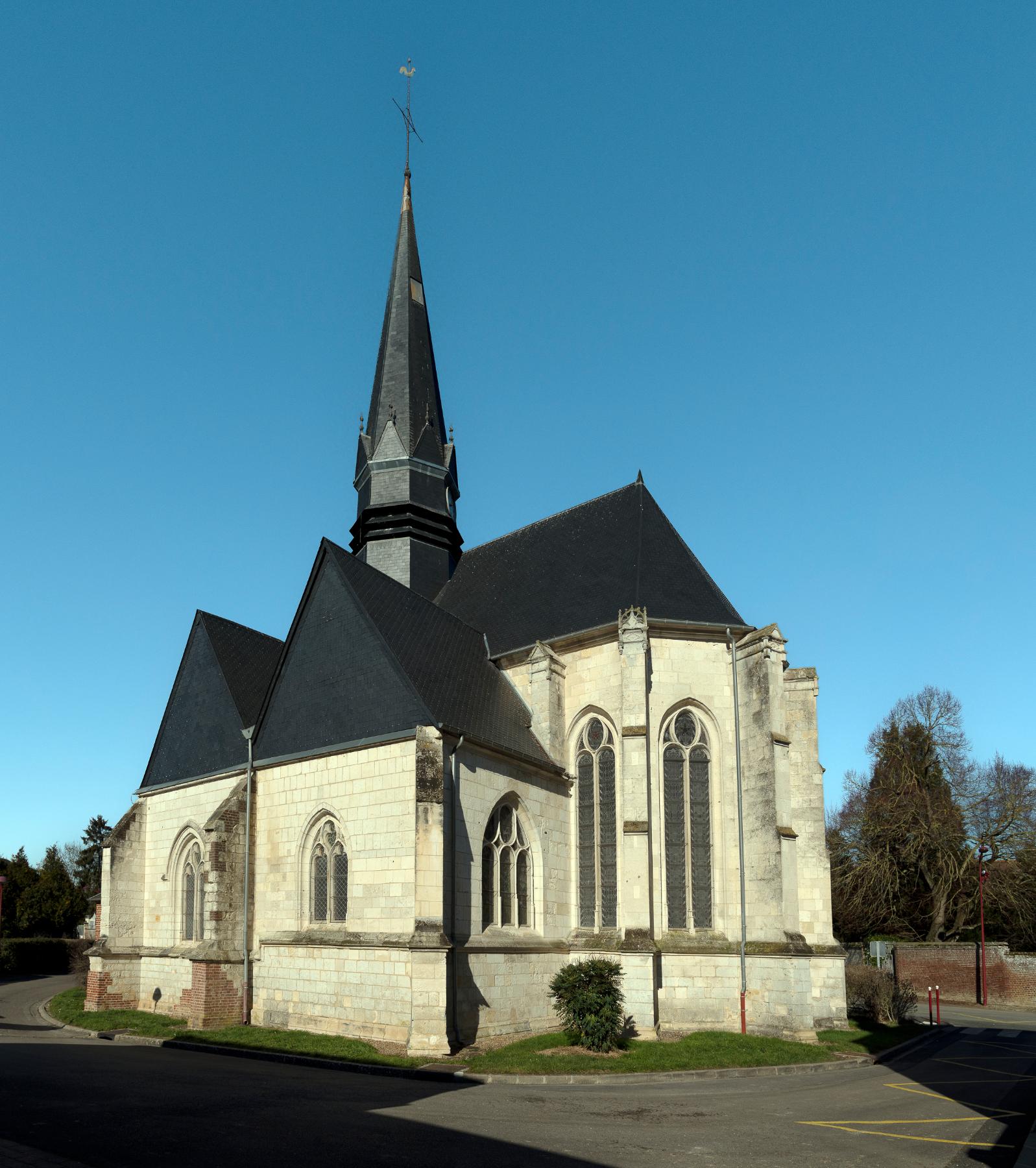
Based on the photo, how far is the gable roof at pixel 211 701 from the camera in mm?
22969

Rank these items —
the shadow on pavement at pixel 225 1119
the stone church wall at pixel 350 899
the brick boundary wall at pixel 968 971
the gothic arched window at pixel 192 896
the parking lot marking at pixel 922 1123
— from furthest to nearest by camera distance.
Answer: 1. the brick boundary wall at pixel 968 971
2. the gothic arched window at pixel 192 896
3. the stone church wall at pixel 350 899
4. the parking lot marking at pixel 922 1123
5. the shadow on pavement at pixel 225 1119

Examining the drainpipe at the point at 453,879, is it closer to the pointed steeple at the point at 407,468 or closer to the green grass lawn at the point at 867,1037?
the green grass lawn at the point at 867,1037

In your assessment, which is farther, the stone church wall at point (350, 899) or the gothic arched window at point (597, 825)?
the gothic arched window at point (597, 825)

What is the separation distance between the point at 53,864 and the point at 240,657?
4595cm

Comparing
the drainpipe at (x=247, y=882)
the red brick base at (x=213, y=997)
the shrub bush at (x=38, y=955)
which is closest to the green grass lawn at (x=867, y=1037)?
the drainpipe at (x=247, y=882)

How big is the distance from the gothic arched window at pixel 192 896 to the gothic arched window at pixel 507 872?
7.54 meters

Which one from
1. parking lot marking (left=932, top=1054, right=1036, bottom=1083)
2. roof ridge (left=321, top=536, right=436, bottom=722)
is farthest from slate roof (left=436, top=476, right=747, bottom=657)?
parking lot marking (left=932, top=1054, right=1036, bottom=1083)

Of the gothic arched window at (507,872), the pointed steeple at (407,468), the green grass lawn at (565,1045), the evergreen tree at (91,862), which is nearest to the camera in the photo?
the green grass lawn at (565,1045)

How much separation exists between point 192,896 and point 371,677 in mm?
8303

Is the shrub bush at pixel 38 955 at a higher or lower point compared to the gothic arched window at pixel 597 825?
lower

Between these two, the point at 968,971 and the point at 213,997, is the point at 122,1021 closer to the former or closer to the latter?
the point at 213,997

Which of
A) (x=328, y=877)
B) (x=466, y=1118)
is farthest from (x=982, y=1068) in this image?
(x=328, y=877)

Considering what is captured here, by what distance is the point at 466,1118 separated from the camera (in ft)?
37.2

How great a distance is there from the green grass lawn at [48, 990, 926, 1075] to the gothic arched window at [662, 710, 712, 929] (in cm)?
271
